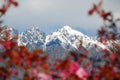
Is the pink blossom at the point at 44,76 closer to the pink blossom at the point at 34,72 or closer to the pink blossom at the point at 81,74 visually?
the pink blossom at the point at 34,72

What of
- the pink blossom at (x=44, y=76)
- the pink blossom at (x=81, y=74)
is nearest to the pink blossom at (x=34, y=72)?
the pink blossom at (x=44, y=76)

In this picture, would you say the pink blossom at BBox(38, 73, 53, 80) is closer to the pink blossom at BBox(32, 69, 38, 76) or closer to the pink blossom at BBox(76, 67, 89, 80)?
the pink blossom at BBox(32, 69, 38, 76)

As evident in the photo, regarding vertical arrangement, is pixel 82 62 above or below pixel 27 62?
above

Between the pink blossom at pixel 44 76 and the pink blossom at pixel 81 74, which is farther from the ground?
the pink blossom at pixel 81 74

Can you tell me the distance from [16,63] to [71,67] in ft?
2.50

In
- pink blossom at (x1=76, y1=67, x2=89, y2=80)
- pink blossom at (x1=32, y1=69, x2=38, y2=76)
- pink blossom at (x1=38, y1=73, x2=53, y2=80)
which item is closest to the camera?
pink blossom at (x1=38, y1=73, x2=53, y2=80)

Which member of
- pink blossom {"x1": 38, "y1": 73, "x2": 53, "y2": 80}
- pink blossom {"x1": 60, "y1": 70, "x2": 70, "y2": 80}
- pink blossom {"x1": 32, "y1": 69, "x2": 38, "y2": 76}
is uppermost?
pink blossom {"x1": 32, "y1": 69, "x2": 38, "y2": 76}

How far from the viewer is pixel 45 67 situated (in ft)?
15.3

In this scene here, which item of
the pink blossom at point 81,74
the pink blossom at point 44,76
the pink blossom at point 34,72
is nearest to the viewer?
the pink blossom at point 44,76

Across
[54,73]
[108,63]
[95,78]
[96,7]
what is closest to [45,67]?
[54,73]

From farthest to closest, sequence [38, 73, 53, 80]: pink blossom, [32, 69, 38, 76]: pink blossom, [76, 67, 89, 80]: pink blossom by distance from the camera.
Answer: [76, 67, 89, 80]: pink blossom < [32, 69, 38, 76]: pink blossom < [38, 73, 53, 80]: pink blossom

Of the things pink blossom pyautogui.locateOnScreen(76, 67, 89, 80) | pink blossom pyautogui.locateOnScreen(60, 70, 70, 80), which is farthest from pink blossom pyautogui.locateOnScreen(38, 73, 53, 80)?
pink blossom pyautogui.locateOnScreen(76, 67, 89, 80)

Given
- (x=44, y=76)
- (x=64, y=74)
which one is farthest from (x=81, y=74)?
(x=44, y=76)

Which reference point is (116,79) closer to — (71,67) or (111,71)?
(111,71)
